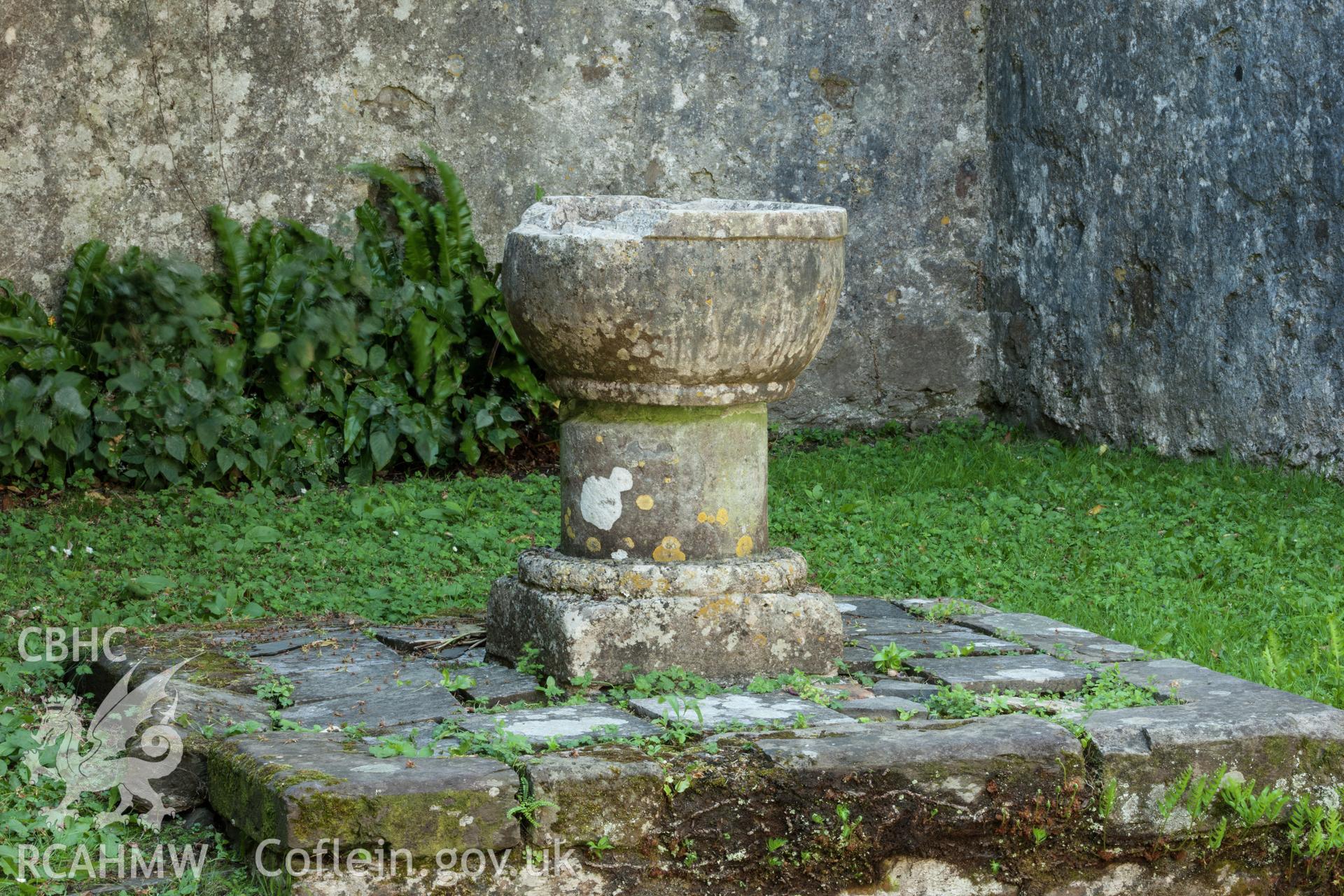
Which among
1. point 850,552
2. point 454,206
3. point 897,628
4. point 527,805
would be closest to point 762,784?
point 527,805

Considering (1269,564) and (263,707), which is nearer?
(263,707)

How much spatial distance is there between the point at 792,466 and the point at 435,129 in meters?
2.50

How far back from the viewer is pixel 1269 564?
5109 millimetres

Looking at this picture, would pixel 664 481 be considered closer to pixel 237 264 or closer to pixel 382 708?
pixel 382 708

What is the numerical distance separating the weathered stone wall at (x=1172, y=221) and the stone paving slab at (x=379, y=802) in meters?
4.72

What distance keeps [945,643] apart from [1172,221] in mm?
3674

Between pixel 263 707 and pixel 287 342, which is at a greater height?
pixel 287 342

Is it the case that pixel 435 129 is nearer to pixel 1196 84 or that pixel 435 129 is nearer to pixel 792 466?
pixel 792 466

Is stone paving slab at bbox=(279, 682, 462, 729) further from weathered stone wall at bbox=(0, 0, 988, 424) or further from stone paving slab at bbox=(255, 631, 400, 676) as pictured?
weathered stone wall at bbox=(0, 0, 988, 424)

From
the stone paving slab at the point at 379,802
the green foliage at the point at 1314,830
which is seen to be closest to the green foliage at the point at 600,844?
the stone paving slab at the point at 379,802

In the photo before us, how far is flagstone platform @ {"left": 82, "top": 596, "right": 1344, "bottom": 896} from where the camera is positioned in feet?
8.91

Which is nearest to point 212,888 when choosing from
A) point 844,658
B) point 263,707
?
point 263,707

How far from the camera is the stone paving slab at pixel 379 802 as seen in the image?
8.61 ft

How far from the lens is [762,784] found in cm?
285
